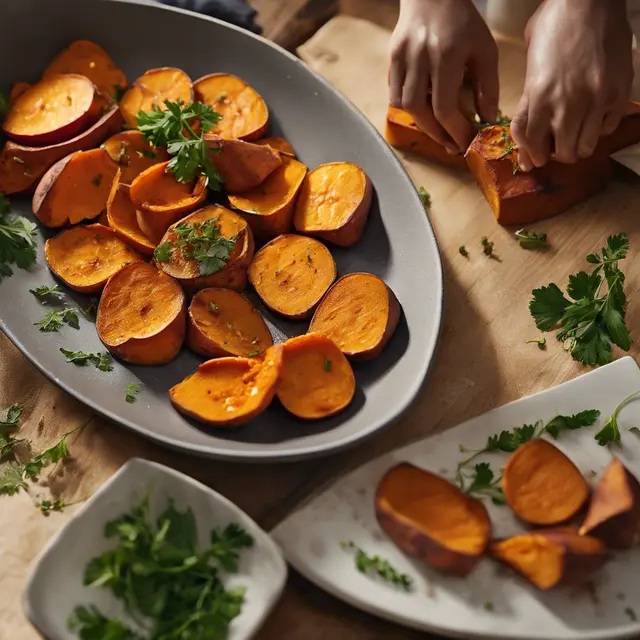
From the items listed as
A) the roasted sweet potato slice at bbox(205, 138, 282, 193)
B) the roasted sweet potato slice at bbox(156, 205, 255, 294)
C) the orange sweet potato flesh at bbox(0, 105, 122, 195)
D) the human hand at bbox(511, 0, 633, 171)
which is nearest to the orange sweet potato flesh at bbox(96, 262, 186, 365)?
the roasted sweet potato slice at bbox(156, 205, 255, 294)

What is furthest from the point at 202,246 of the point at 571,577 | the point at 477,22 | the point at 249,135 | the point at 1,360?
the point at 571,577

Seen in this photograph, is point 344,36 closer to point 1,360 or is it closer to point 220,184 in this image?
point 220,184

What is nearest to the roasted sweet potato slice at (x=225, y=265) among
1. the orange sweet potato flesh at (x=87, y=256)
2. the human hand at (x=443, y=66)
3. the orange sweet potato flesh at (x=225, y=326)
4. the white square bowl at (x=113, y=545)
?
the orange sweet potato flesh at (x=225, y=326)

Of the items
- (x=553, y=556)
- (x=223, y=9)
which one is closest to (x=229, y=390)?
(x=553, y=556)

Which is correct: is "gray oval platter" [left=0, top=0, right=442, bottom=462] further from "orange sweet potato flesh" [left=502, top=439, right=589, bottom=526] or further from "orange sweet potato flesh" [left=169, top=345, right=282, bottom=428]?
"orange sweet potato flesh" [left=502, top=439, right=589, bottom=526]

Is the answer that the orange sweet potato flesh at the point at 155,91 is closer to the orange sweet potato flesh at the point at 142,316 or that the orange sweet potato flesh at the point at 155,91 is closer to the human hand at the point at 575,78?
the orange sweet potato flesh at the point at 142,316
